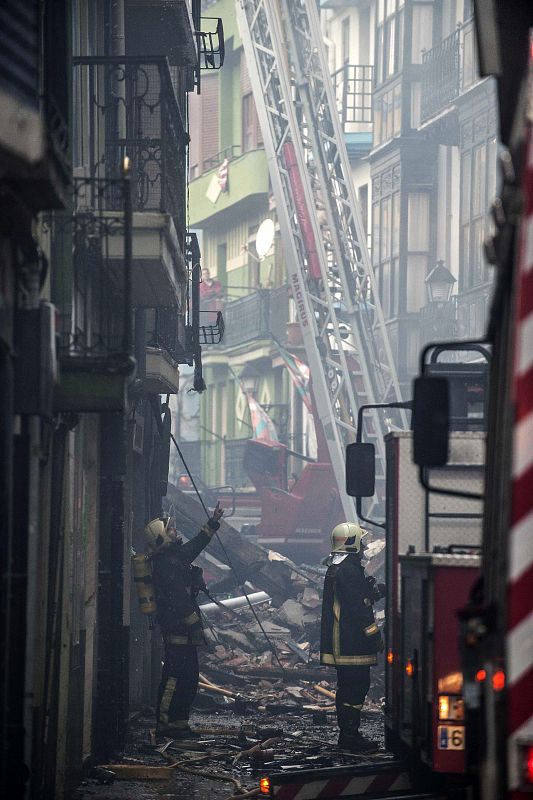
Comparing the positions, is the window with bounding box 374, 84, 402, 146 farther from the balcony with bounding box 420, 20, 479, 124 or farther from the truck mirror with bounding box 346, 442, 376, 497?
the truck mirror with bounding box 346, 442, 376, 497

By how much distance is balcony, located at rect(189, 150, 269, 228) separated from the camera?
47.4 metres

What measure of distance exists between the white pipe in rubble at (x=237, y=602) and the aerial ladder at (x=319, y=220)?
5.36 m

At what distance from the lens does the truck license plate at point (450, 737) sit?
845 centimetres

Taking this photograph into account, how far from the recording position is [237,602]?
73.5 feet

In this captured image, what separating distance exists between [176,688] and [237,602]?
26.7 ft

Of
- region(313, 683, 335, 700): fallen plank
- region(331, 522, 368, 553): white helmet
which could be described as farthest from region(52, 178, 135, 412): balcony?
region(313, 683, 335, 700): fallen plank

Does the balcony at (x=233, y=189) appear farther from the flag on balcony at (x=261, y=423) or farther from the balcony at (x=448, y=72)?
the balcony at (x=448, y=72)

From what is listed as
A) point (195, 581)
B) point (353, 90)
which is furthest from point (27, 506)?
point (353, 90)

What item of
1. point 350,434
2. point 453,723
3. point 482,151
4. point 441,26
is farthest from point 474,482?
point 441,26

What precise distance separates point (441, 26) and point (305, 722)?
2414 centimetres

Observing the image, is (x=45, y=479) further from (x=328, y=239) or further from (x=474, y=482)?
(x=328, y=239)

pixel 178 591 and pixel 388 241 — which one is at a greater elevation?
pixel 388 241

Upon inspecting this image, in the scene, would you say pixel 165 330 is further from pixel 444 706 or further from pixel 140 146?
pixel 444 706

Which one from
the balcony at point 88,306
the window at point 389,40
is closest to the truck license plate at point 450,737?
the balcony at point 88,306
